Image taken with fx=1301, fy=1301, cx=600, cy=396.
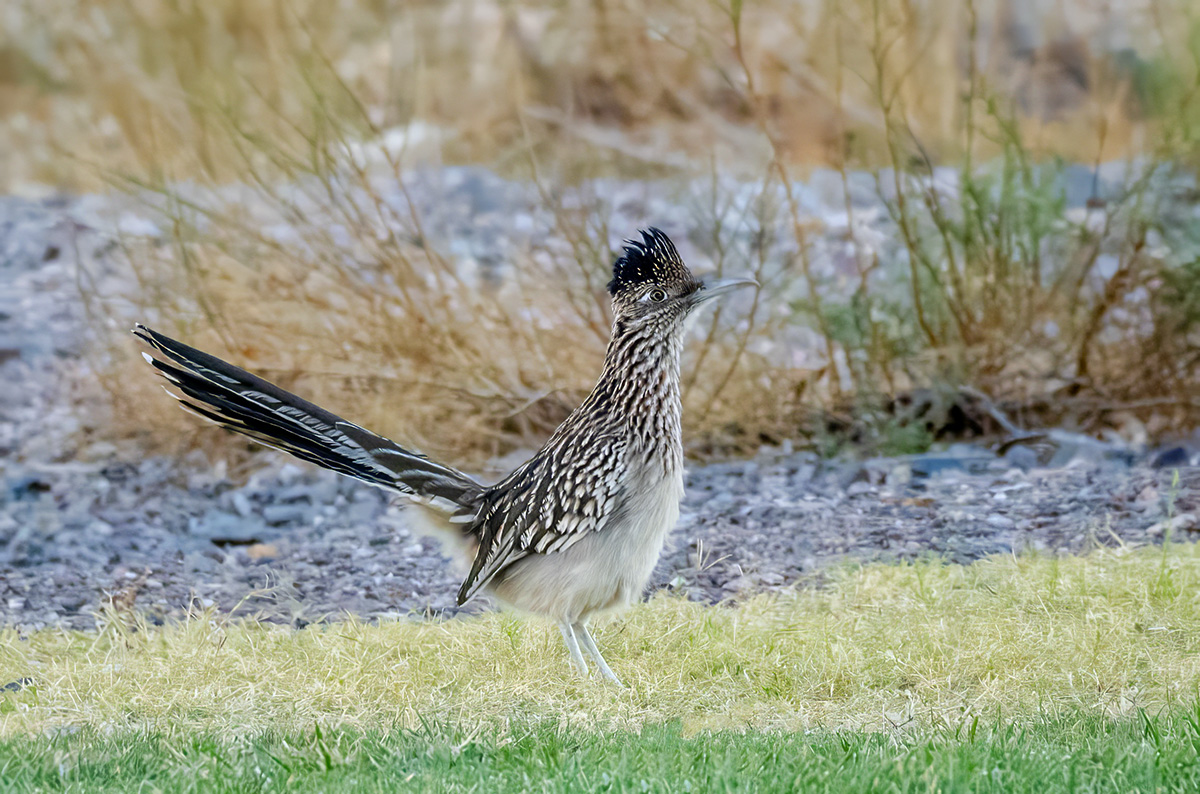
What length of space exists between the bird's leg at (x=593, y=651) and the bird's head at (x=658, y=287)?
886mm

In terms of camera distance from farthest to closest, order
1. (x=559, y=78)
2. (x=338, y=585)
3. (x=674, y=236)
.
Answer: (x=559, y=78) < (x=674, y=236) < (x=338, y=585)

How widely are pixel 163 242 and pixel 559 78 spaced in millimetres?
3227

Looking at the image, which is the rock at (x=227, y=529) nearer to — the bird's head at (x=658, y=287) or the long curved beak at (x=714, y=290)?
the bird's head at (x=658, y=287)

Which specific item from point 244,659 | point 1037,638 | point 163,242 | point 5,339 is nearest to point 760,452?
point 1037,638

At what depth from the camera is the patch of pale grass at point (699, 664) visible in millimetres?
3373

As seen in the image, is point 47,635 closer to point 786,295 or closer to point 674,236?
point 786,295

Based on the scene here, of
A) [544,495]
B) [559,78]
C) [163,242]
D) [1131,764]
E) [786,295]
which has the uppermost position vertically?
[559,78]

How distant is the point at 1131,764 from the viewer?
2.80m

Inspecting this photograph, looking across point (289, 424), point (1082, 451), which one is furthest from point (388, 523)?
point (1082, 451)

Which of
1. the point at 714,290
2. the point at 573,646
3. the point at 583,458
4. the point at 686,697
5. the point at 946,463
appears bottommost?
the point at 686,697

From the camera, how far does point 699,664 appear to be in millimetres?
3730

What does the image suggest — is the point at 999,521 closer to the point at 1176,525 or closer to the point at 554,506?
the point at 1176,525

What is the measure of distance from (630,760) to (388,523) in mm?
3294

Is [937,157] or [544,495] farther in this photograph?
[937,157]
